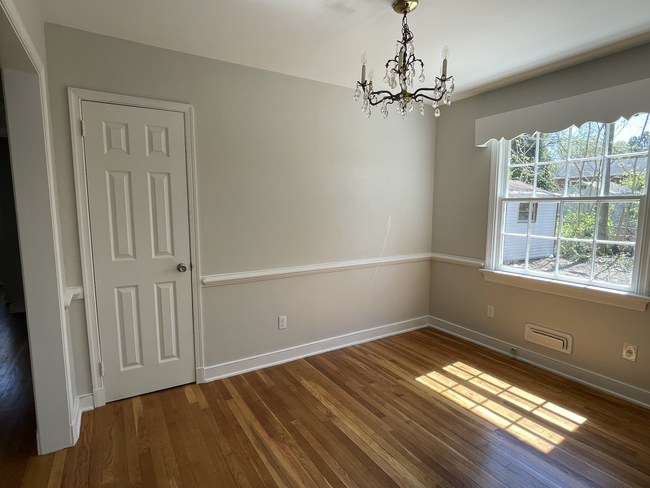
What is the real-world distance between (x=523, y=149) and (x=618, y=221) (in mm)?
962

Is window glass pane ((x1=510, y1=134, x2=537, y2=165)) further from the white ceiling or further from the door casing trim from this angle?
the door casing trim

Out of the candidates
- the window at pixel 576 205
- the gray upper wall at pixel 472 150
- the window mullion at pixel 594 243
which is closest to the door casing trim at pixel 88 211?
the gray upper wall at pixel 472 150

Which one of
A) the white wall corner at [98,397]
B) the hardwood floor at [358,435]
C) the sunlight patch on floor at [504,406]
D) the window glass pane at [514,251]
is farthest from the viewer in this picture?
the window glass pane at [514,251]

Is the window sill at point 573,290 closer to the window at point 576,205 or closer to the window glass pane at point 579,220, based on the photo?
the window at point 576,205

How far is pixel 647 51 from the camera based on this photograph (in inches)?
89.5

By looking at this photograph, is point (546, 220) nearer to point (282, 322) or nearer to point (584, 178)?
point (584, 178)

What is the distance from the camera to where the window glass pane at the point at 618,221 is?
2447 mm

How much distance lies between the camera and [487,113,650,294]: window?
244cm

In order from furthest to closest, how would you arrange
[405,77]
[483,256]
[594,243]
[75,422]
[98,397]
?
[483,256] < [594,243] < [98,397] < [75,422] < [405,77]

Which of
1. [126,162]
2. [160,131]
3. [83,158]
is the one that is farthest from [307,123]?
[83,158]

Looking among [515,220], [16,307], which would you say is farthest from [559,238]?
[16,307]

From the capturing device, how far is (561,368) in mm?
2842

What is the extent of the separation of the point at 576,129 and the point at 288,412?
3048 mm

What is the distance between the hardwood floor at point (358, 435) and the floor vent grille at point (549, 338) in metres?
0.25
